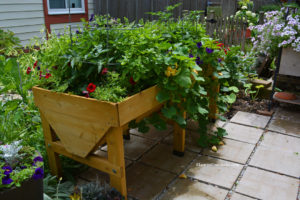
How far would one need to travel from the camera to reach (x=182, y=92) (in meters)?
1.99

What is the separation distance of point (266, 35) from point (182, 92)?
197 centimetres

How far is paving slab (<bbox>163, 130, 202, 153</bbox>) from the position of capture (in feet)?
8.59

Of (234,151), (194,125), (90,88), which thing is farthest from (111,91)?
(194,125)

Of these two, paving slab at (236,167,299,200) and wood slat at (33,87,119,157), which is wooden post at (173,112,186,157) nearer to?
paving slab at (236,167,299,200)

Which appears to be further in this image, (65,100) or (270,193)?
(270,193)

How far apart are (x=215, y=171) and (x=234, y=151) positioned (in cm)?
39

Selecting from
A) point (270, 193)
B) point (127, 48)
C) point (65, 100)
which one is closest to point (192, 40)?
point (127, 48)

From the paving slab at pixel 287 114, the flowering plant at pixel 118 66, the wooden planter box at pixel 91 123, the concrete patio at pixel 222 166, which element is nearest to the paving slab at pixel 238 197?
the concrete patio at pixel 222 166

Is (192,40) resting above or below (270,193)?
above

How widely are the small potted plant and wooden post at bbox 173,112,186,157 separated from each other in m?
1.18

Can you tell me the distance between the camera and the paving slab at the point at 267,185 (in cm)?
198

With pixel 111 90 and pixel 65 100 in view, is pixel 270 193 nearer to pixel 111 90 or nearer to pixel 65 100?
Answer: pixel 111 90

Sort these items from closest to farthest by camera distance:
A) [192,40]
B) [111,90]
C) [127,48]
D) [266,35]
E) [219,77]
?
[111,90]
[127,48]
[192,40]
[219,77]
[266,35]

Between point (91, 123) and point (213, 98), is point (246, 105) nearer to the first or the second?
point (213, 98)
